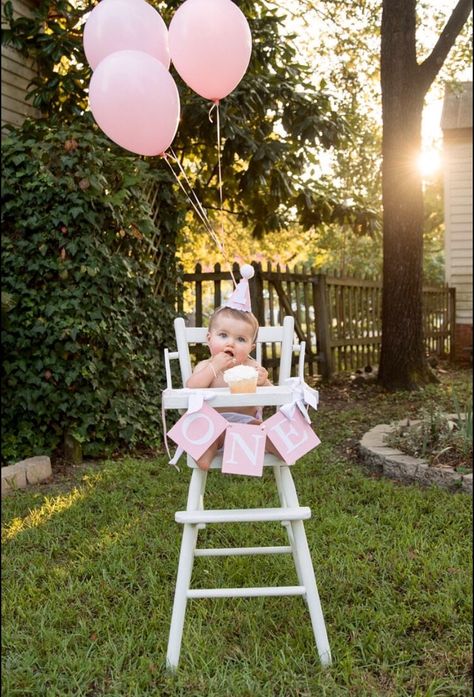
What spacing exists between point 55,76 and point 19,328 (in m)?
2.65

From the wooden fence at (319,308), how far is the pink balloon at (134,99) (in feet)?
11.9

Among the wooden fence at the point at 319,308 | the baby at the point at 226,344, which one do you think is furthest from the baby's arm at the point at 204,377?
the wooden fence at the point at 319,308

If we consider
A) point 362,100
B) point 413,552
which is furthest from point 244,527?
point 362,100

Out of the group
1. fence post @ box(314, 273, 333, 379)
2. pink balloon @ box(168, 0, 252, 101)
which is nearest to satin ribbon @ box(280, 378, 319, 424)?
pink balloon @ box(168, 0, 252, 101)

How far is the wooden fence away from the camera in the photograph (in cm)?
687

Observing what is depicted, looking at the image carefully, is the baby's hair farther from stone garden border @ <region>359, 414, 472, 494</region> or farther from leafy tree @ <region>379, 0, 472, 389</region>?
leafy tree @ <region>379, 0, 472, 389</region>

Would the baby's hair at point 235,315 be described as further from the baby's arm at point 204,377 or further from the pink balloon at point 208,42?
the pink balloon at point 208,42

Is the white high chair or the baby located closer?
the white high chair

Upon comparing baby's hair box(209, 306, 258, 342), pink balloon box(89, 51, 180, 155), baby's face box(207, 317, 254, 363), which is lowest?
baby's face box(207, 317, 254, 363)

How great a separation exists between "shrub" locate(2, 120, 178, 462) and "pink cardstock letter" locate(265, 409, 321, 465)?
246cm

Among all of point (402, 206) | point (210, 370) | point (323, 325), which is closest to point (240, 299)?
point (210, 370)

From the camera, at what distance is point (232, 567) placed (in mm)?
2713

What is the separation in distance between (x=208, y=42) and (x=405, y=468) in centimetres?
241

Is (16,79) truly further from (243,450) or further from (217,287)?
(243,450)
